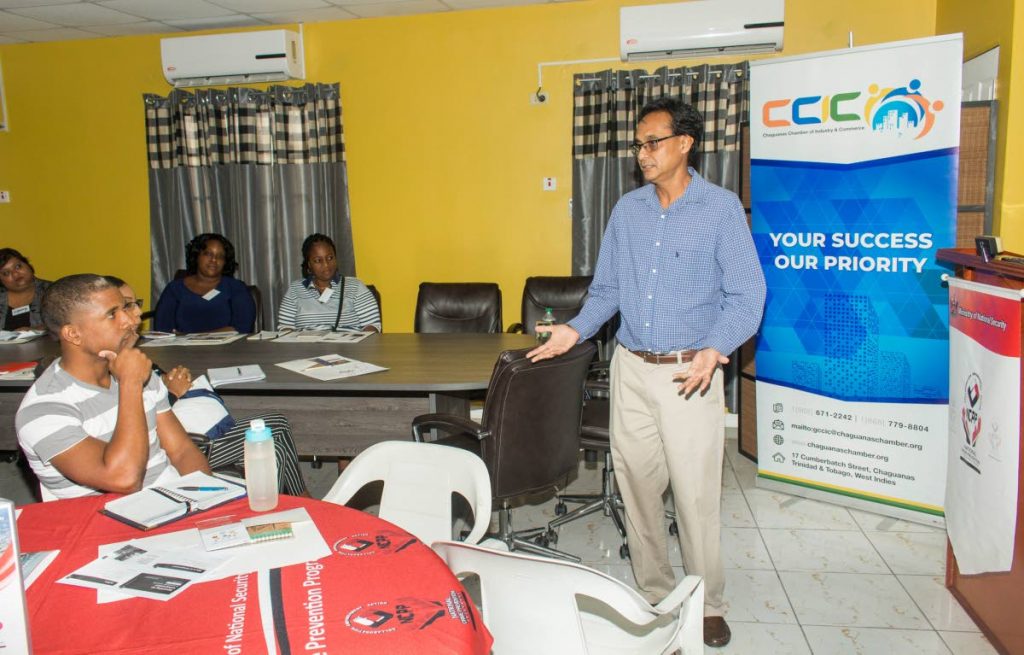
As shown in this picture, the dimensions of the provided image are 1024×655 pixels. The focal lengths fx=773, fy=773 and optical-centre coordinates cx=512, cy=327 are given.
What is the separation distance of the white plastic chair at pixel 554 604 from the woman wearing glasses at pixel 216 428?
153 cm

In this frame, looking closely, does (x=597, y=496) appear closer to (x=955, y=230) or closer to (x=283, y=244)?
(x=955, y=230)

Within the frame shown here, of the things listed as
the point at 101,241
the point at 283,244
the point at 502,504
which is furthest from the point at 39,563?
the point at 101,241

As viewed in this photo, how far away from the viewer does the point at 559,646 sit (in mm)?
1418

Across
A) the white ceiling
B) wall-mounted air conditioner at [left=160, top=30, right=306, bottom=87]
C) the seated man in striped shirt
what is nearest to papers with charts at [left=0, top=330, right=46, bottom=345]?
the white ceiling

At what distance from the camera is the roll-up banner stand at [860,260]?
3.22m

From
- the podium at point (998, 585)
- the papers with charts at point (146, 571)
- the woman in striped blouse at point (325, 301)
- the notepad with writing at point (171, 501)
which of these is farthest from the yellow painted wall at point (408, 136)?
the papers with charts at point (146, 571)

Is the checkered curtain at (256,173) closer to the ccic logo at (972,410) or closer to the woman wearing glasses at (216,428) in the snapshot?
the woman wearing glasses at (216,428)

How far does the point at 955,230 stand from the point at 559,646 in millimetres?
2703

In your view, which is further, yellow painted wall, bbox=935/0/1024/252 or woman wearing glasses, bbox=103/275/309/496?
yellow painted wall, bbox=935/0/1024/252

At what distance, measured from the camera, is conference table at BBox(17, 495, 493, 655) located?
1246 mm

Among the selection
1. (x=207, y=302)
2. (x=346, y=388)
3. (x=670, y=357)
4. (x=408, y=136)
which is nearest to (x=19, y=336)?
(x=207, y=302)

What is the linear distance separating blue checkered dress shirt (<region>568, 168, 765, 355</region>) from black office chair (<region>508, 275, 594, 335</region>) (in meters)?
1.97

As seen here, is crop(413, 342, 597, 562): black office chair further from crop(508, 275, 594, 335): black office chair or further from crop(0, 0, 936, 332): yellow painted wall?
crop(0, 0, 936, 332): yellow painted wall

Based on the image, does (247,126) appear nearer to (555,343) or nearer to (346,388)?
(346,388)
